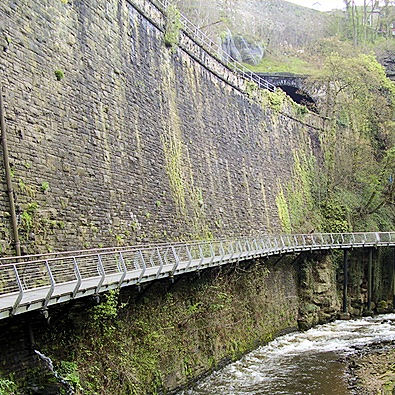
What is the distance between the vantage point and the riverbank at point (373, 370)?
14938mm

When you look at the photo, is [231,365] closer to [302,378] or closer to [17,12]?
[302,378]

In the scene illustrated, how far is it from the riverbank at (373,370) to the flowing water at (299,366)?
0.31m

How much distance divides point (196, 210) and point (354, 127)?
61.9 ft

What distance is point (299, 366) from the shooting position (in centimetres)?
1781

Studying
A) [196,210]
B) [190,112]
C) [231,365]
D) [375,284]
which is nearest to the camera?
[231,365]

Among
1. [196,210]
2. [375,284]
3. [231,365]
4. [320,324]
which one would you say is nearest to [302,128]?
[375,284]

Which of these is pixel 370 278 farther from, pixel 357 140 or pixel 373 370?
pixel 373 370

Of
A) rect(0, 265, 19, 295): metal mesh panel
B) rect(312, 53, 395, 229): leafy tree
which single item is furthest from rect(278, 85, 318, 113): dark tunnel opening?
rect(0, 265, 19, 295): metal mesh panel

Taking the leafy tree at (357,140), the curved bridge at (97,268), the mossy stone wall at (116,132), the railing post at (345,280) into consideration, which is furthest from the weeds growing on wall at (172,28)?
the leafy tree at (357,140)

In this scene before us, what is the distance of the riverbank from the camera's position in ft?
49.0

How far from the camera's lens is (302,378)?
1639 centimetres

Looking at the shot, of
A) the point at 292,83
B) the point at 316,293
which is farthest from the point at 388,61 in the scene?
the point at 316,293

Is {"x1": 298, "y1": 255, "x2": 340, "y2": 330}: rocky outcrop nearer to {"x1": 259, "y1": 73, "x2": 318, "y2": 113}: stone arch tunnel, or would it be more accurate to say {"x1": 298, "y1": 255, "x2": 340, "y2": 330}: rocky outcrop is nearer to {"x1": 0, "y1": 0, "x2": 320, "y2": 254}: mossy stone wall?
{"x1": 0, "y1": 0, "x2": 320, "y2": 254}: mossy stone wall

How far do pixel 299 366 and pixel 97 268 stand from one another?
9259mm
